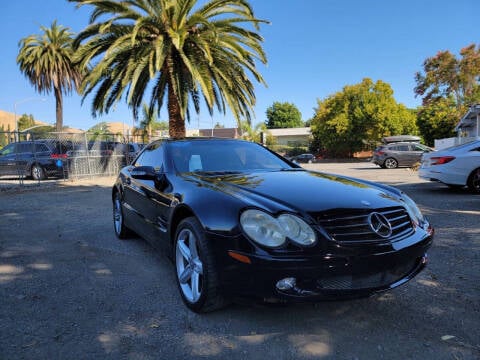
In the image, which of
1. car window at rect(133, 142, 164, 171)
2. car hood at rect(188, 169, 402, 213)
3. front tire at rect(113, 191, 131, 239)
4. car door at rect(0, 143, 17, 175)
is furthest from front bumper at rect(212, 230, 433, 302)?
car door at rect(0, 143, 17, 175)

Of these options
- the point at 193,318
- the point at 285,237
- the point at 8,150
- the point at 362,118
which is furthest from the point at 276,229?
the point at 362,118

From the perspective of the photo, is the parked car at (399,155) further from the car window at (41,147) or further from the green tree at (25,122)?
the green tree at (25,122)

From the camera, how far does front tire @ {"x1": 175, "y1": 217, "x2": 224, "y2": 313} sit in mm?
2555

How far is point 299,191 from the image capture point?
2.81 m

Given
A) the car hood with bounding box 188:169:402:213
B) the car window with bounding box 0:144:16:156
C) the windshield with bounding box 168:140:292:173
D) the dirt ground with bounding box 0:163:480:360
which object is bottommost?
the dirt ground with bounding box 0:163:480:360

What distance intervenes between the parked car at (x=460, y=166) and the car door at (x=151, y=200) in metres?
7.08

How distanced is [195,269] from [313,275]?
0.97 m

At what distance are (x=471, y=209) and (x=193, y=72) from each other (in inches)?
340

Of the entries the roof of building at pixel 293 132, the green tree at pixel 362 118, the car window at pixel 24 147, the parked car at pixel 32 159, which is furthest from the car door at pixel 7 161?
the roof of building at pixel 293 132

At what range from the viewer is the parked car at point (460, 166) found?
8.36 meters

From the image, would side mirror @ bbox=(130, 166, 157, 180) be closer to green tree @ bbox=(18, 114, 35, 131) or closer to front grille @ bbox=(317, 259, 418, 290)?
front grille @ bbox=(317, 259, 418, 290)

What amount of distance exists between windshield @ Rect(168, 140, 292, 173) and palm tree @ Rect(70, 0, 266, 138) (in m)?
7.83

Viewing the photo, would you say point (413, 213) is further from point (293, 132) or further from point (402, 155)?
point (293, 132)

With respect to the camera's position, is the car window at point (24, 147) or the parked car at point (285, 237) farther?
the car window at point (24, 147)
